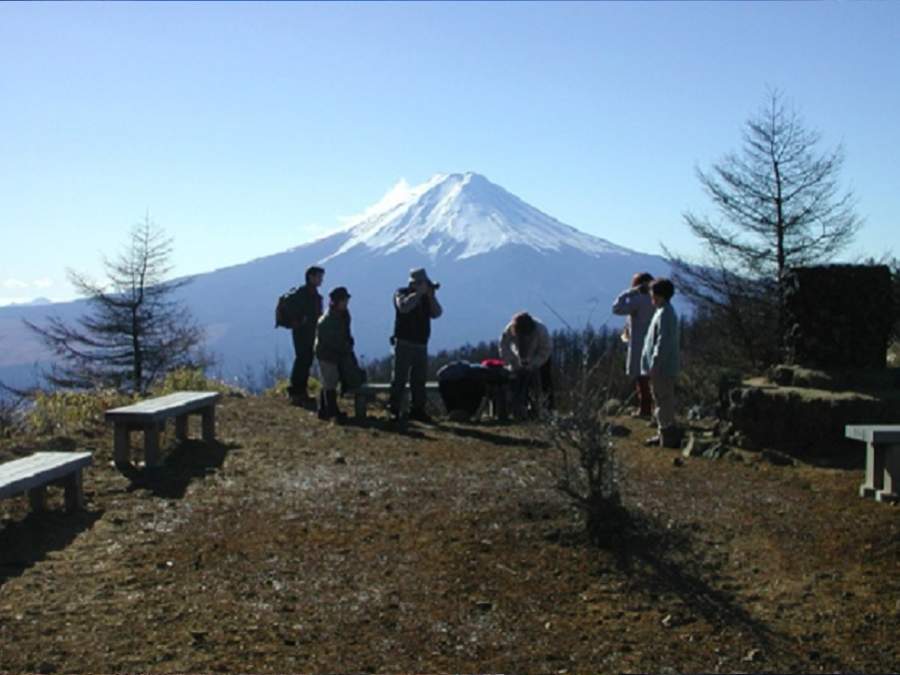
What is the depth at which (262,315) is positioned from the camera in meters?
200

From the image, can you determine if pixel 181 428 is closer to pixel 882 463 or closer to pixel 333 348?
pixel 333 348

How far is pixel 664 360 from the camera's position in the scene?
9328mm

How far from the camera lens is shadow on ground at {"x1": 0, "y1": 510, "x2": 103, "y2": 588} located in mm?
5766

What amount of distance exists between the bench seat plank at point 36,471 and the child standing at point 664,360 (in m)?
4.59

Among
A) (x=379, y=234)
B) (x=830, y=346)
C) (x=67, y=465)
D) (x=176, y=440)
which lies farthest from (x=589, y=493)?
(x=379, y=234)

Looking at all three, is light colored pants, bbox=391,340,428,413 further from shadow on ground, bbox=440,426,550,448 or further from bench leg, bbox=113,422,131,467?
bench leg, bbox=113,422,131,467

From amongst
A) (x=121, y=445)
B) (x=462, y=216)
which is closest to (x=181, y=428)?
(x=121, y=445)

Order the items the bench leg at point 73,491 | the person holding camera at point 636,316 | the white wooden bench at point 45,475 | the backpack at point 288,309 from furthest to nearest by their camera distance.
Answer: the backpack at point 288,309
the person holding camera at point 636,316
the bench leg at point 73,491
the white wooden bench at point 45,475

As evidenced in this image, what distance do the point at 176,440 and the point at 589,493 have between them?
505 centimetres

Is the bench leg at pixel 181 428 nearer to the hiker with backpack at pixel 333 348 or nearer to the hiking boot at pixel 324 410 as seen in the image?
the hiker with backpack at pixel 333 348

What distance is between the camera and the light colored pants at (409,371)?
11.8 metres

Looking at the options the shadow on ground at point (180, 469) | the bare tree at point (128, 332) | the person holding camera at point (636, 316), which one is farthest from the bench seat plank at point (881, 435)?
the bare tree at point (128, 332)

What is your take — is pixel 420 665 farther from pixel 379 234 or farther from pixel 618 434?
pixel 379 234

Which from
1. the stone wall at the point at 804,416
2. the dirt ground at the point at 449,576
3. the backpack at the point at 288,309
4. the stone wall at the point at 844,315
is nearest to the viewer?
the dirt ground at the point at 449,576
